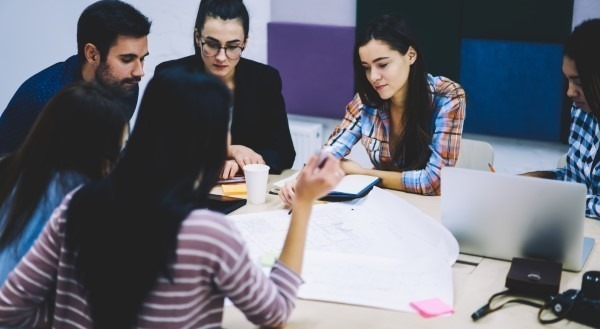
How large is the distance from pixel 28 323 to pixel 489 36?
2528 mm

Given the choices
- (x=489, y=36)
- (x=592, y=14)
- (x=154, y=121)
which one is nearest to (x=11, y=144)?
(x=154, y=121)

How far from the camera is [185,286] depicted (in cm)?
109

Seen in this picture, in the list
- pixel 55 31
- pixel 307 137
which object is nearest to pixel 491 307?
pixel 307 137

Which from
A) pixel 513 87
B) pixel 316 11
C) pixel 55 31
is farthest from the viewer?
pixel 316 11

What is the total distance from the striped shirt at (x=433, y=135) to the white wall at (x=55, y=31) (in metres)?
1.50

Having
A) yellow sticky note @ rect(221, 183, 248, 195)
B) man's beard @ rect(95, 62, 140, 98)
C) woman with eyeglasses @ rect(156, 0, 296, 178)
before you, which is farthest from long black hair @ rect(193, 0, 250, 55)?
yellow sticky note @ rect(221, 183, 248, 195)

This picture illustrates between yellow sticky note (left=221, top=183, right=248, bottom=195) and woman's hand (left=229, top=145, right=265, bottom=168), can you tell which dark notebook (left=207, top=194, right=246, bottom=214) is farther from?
woman's hand (left=229, top=145, right=265, bottom=168)

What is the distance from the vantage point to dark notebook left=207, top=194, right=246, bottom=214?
1.91 metres

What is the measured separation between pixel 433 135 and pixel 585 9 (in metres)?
1.20

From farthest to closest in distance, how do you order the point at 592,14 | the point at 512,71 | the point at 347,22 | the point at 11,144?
1. the point at 347,22
2. the point at 512,71
3. the point at 592,14
4. the point at 11,144

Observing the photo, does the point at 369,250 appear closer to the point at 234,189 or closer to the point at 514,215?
the point at 514,215

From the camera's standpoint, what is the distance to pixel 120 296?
1.09m

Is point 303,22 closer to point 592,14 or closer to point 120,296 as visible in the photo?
point 592,14

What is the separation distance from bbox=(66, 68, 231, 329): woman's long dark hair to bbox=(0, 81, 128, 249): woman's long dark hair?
26 centimetres
